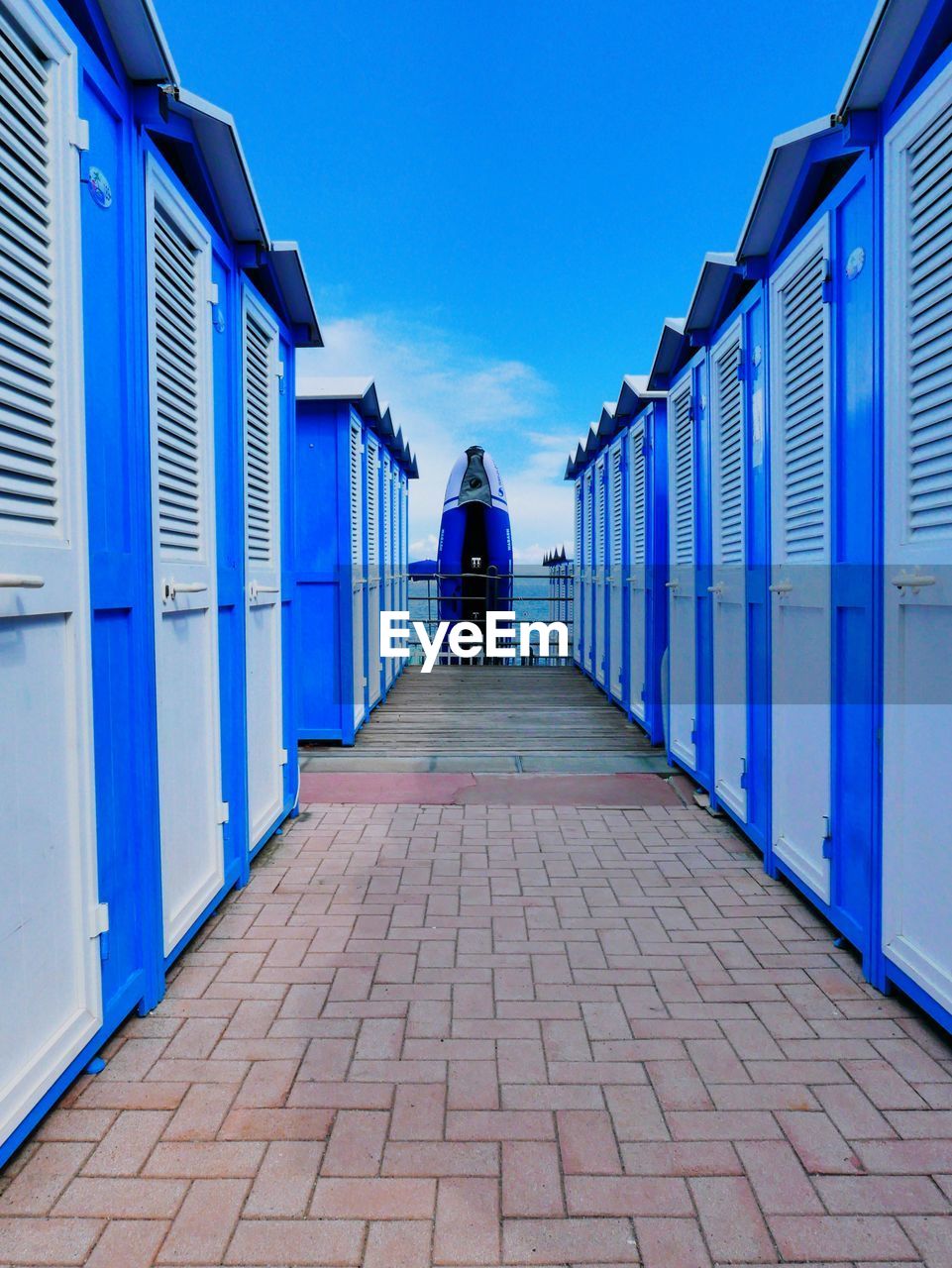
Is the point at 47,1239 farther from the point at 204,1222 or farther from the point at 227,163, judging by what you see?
the point at 227,163

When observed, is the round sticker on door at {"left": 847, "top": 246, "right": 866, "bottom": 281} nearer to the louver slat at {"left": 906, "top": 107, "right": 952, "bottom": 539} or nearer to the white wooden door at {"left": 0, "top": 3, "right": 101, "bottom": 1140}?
the louver slat at {"left": 906, "top": 107, "right": 952, "bottom": 539}

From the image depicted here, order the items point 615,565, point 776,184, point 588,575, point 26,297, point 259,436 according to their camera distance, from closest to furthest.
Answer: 1. point 26,297
2. point 776,184
3. point 259,436
4. point 615,565
5. point 588,575

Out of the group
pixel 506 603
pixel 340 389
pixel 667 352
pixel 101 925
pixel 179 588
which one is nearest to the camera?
pixel 101 925

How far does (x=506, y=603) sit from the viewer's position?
1361cm

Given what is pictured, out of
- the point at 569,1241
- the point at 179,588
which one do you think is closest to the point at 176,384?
the point at 179,588

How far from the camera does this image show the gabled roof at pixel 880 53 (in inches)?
93.5

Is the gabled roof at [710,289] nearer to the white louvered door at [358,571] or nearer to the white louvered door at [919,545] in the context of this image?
the white louvered door at [919,545]

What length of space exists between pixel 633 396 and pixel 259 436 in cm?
357

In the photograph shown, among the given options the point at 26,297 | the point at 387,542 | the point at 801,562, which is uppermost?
the point at 26,297

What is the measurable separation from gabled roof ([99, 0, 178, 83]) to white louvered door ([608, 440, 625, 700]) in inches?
214

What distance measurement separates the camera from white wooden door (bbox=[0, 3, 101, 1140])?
1.84m

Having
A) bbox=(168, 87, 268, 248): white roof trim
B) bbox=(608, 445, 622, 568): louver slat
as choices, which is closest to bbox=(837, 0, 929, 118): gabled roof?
bbox=(168, 87, 268, 248): white roof trim

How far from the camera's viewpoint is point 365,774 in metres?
5.70

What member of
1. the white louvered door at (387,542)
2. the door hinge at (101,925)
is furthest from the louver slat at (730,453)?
the white louvered door at (387,542)
